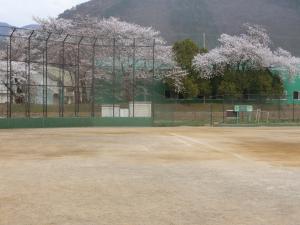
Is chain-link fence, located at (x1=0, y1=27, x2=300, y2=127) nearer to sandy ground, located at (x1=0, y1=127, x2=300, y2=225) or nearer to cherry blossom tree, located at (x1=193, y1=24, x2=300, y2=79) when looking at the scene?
cherry blossom tree, located at (x1=193, y1=24, x2=300, y2=79)

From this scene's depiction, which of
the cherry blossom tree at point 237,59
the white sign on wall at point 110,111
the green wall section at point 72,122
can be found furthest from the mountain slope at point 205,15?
the green wall section at point 72,122

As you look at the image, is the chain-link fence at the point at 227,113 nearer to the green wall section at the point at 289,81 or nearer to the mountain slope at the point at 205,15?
the green wall section at the point at 289,81

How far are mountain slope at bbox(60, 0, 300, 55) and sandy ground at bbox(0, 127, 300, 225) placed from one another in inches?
4340

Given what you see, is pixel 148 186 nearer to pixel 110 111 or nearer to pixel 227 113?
pixel 110 111

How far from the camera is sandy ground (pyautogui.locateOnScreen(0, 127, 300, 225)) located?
790 cm

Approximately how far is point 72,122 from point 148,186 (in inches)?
1024

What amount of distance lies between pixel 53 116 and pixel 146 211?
2946cm

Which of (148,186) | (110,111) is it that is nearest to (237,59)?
(110,111)

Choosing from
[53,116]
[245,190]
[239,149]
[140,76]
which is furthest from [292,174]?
[140,76]

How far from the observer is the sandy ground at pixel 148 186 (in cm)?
790

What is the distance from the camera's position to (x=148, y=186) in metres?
10.7

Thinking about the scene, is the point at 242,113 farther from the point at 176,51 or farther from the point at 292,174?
the point at 292,174

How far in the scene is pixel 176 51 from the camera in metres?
66.3

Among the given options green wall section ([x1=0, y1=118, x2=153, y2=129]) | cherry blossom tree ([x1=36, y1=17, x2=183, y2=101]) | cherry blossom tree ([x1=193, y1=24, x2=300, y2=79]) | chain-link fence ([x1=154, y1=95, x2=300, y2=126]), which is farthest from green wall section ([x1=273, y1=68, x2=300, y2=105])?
green wall section ([x1=0, y1=118, x2=153, y2=129])
